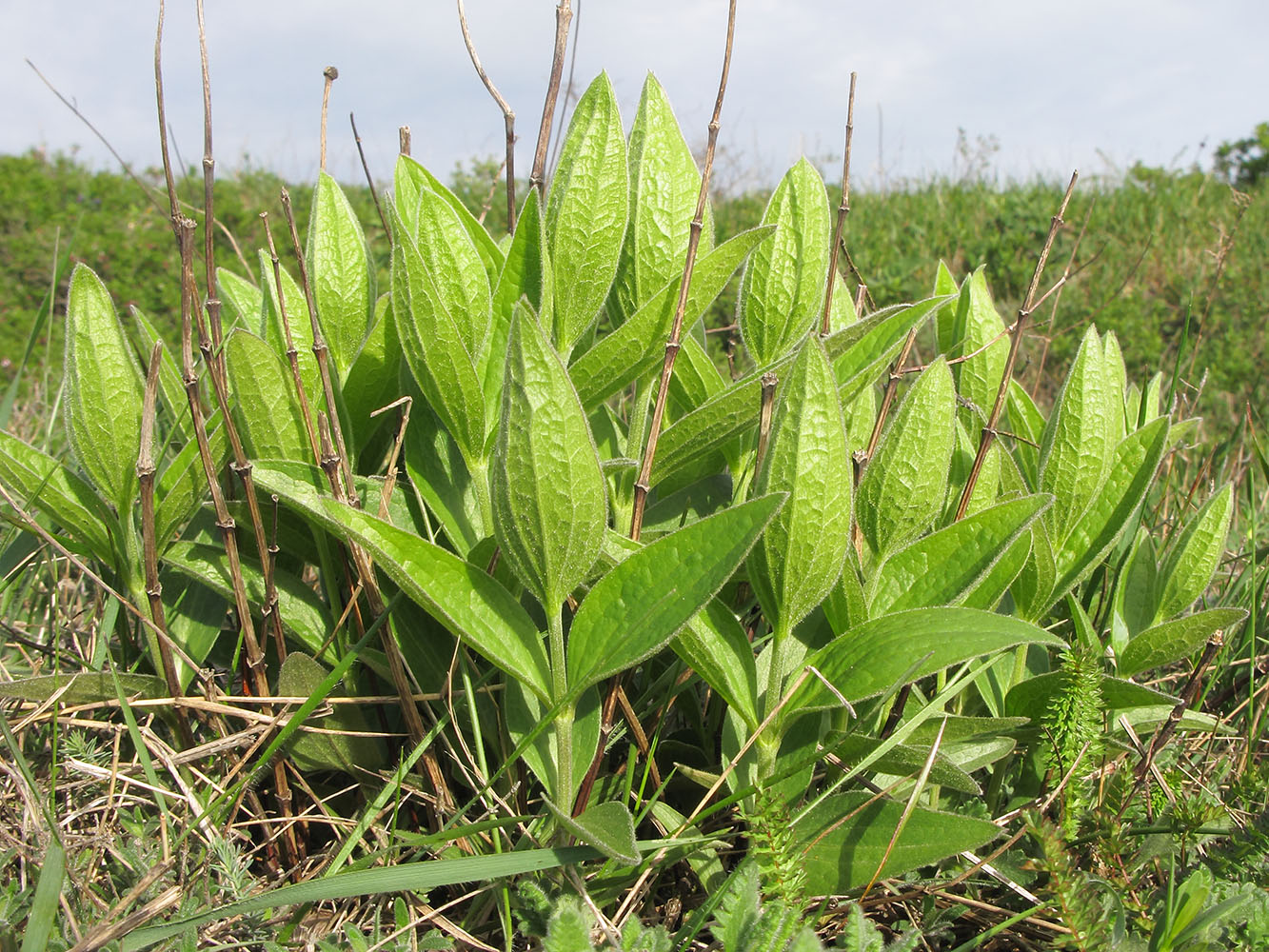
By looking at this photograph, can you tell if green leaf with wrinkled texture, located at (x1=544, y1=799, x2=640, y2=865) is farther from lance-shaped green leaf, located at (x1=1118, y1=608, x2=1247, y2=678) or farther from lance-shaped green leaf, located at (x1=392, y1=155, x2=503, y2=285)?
lance-shaped green leaf, located at (x1=1118, y1=608, x2=1247, y2=678)

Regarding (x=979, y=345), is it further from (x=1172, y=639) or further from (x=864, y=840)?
(x=864, y=840)

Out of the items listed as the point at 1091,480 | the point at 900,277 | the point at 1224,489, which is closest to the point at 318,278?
the point at 1091,480

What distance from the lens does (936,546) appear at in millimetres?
1224

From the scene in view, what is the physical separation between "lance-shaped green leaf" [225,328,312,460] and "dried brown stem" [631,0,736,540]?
1.54 ft

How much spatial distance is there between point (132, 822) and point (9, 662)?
0.77 metres

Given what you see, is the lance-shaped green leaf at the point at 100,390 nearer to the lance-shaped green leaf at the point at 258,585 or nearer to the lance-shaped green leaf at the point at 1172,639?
the lance-shaped green leaf at the point at 258,585

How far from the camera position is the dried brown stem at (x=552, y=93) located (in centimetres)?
141

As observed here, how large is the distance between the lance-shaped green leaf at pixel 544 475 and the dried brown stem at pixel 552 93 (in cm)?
51

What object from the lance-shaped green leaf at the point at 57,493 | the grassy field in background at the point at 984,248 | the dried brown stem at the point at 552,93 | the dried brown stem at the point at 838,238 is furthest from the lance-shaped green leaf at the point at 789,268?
the grassy field in background at the point at 984,248

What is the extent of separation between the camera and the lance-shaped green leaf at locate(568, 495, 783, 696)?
977 millimetres

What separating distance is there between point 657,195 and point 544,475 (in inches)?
20.6

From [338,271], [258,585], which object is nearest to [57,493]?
[258,585]

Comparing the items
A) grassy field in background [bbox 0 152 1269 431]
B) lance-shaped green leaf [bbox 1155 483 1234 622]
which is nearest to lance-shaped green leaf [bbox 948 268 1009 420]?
lance-shaped green leaf [bbox 1155 483 1234 622]

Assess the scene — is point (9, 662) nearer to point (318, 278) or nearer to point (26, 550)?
point (26, 550)
